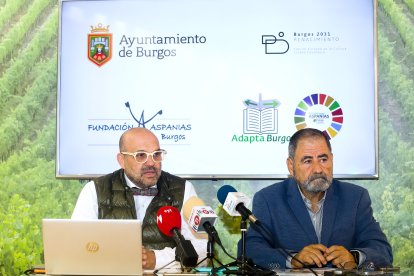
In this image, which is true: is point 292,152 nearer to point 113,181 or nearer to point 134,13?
point 113,181

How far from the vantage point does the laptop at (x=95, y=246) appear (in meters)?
Result: 3.22

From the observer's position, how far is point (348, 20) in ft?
16.9

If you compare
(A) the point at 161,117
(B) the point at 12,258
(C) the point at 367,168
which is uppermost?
(A) the point at 161,117

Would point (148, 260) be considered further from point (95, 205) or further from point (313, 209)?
point (313, 209)

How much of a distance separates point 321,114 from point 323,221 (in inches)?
42.6

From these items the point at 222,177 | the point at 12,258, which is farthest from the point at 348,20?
the point at 12,258

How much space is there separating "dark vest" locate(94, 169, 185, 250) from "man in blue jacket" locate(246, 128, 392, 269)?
0.63 metres

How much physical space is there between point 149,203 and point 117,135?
0.81 meters

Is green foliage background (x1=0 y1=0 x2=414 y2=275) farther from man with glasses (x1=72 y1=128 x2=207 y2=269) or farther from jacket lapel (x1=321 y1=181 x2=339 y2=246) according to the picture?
jacket lapel (x1=321 y1=181 x2=339 y2=246)

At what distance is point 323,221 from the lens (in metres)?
4.34

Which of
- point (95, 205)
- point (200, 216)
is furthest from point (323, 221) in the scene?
point (95, 205)

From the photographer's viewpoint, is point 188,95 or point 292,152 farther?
point 188,95

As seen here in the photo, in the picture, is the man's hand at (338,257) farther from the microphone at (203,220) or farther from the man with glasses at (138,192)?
the man with glasses at (138,192)

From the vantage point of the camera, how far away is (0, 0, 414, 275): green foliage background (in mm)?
5137
